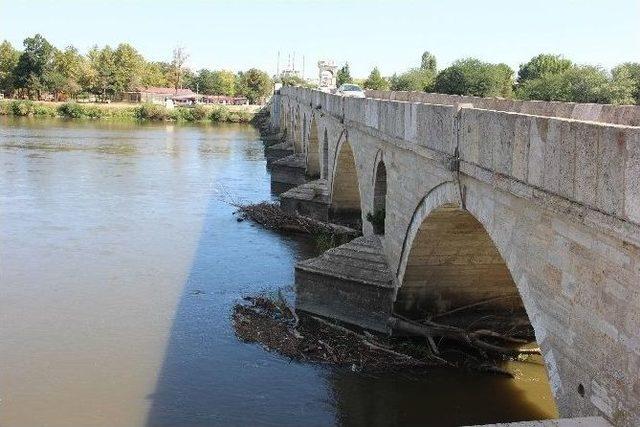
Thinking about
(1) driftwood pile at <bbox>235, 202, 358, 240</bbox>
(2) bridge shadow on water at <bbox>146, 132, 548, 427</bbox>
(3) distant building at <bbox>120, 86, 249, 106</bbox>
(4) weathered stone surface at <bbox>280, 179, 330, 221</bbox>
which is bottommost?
(2) bridge shadow on water at <bbox>146, 132, 548, 427</bbox>

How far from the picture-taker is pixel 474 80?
4322 centimetres

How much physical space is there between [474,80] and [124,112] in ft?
122

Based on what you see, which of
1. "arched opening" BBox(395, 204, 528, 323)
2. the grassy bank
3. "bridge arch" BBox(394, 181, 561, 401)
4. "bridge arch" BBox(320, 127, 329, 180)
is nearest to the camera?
"bridge arch" BBox(394, 181, 561, 401)

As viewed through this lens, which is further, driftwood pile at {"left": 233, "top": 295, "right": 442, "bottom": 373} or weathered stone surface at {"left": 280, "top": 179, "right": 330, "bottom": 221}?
weathered stone surface at {"left": 280, "top": 179, "right": 330, "bottom": 221}

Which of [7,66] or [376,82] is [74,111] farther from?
[376,82]

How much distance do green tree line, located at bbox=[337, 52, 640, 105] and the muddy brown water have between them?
628 inches

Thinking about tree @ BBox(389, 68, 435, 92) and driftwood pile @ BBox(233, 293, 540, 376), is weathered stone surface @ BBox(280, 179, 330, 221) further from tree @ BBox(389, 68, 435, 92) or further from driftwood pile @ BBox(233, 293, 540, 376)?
tree @ BBox(389, 68, 435, 92)

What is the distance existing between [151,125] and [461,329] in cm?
5240

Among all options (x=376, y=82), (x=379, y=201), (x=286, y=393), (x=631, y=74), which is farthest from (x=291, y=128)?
(x=376, y=82)

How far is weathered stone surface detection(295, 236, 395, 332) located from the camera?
1119 centimetres

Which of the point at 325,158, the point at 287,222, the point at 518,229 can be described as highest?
the point at 518,229

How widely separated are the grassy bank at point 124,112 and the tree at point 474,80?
26.4 meters

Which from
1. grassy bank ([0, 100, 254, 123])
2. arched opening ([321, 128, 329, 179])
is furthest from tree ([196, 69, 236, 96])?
arched opening ([321, 128, 329, 179])

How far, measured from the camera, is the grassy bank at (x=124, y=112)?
64.1 metres
